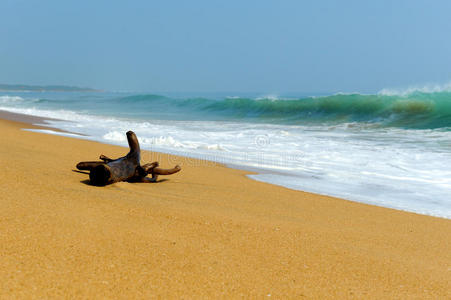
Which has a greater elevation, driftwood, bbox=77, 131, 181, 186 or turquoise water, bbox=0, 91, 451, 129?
turquoise water, bbox=0, 91, 451, 129

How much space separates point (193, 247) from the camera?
2049 mm

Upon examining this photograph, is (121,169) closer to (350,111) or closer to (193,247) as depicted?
(193,247)

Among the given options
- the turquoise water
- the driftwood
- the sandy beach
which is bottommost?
the sandy beach

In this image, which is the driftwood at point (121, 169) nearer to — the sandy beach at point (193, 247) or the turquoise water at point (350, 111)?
the sandy beach at point (193, 247)

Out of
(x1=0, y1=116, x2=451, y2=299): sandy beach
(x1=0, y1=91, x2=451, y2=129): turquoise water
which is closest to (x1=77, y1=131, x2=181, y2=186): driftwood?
(x1=0, y1=116, x2=451, y2=299): sandy beach

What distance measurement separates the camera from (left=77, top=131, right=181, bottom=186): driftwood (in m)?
3.21

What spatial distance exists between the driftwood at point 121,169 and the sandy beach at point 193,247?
9 centimetres

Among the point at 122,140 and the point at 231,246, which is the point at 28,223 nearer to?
the point at 231,246

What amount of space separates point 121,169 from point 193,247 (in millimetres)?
1685

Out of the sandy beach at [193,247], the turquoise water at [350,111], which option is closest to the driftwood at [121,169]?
the sandy beach at [193,247]

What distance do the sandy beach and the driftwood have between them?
0.09m

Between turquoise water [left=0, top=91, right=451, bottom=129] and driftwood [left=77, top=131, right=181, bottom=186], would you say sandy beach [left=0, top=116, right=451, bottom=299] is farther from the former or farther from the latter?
turquoise water [left=0, top=91, right=451, bottom=129]

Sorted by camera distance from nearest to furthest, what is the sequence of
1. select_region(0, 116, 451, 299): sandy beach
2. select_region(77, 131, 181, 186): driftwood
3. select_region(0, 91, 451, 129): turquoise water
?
select_region(0, 116, 451, 299): sandy beach
select_region(77, 131, 181, 186): driftwood
select_region(0, 91, 451, 129): turquoise water

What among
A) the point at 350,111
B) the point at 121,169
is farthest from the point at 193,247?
the point at 350,111
